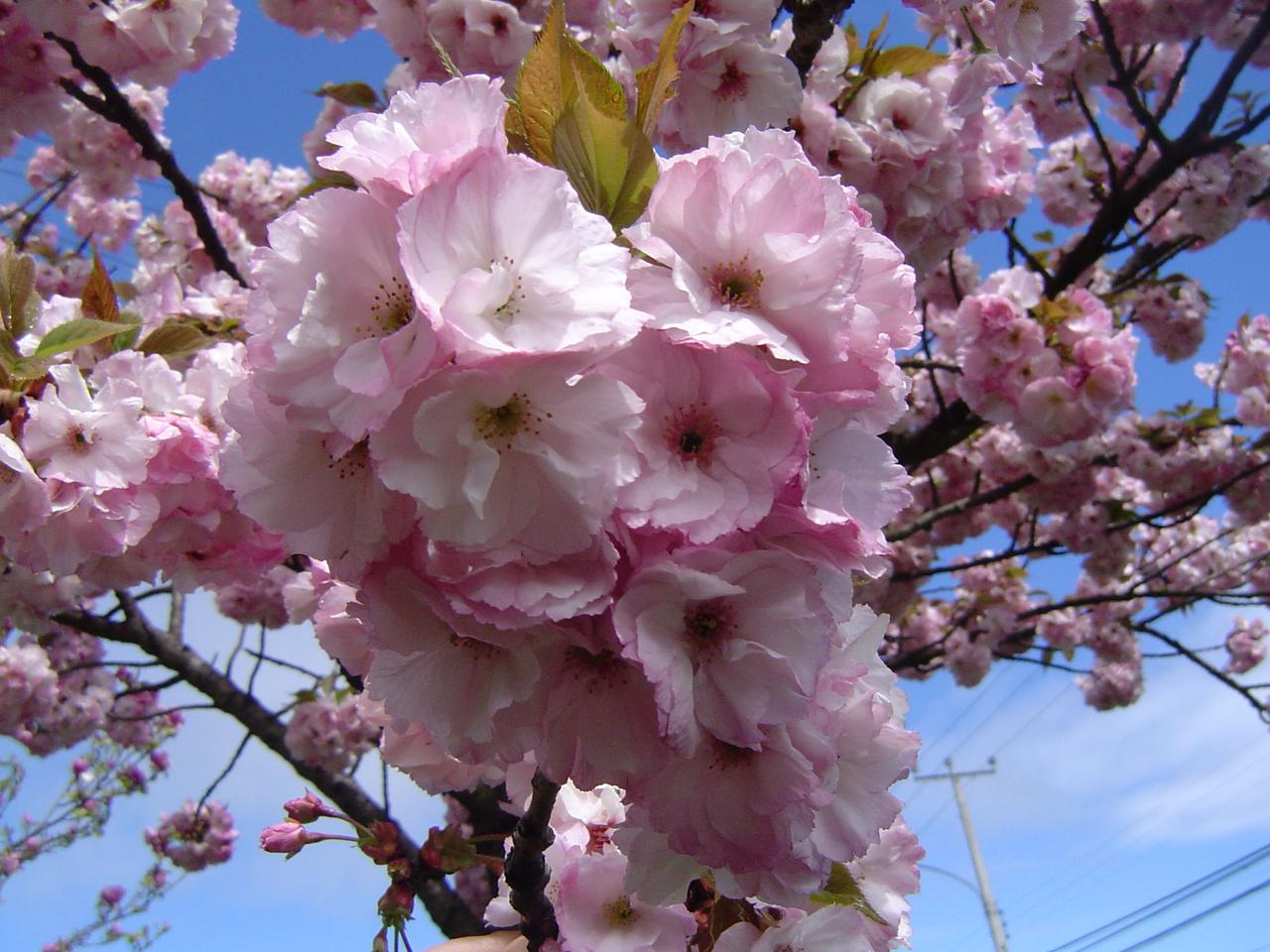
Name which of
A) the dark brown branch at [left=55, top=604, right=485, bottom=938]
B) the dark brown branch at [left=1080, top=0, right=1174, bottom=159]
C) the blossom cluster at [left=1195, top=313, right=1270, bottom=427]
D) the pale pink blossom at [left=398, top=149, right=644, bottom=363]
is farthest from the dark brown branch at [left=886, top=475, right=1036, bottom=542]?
the pale pink blossom at [left=398, top=149, right=644, bottom=363]

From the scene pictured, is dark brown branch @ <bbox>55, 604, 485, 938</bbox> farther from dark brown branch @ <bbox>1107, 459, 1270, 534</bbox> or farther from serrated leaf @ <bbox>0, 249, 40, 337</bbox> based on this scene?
dark brown branch @ <bbox>1107, 459, 1270, 534</bbox>

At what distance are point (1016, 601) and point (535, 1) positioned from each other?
15.4 ft

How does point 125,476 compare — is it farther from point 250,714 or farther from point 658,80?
point 250,714

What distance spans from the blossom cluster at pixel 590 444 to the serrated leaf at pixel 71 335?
0.71 meters

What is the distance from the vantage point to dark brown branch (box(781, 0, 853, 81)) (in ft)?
5.52

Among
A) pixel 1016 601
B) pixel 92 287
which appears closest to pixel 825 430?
pixel 92 287

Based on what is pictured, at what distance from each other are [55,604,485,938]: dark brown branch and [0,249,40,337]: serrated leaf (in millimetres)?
1697

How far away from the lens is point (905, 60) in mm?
1703

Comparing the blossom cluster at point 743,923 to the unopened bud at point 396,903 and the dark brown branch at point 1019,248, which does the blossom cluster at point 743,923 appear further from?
the dark brown branch at point 1019,248

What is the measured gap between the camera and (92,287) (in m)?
1.35

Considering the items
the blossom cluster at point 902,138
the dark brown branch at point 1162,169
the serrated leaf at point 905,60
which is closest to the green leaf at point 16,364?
A: the blossom cluster at point 902,138

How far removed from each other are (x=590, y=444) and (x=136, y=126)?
98.8 inches

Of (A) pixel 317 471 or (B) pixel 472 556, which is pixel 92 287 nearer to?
(A) pixel 317 471

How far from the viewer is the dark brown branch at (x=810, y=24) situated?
168cm
